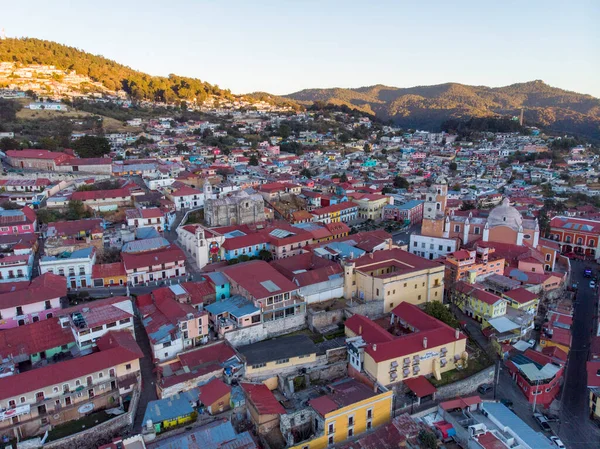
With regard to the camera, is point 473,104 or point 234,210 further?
point 473,104

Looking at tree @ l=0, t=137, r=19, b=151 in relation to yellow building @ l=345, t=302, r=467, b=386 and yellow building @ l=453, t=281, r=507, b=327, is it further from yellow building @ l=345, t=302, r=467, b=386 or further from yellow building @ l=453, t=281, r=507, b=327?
yellow building @ l=453, t=281, r=507, b=327

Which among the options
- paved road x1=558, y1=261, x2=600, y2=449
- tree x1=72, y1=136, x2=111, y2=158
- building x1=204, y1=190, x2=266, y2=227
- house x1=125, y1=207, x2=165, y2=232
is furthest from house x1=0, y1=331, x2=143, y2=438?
tree x1=72, y1=136, x2=111, y2=158

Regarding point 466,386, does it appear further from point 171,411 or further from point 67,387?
point 67,387

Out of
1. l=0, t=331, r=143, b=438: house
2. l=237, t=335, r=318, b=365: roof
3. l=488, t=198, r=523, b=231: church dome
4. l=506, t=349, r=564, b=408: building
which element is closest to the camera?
l=0, t=331, r=143, b=438: house

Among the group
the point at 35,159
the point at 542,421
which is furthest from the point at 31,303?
the point at 35,159

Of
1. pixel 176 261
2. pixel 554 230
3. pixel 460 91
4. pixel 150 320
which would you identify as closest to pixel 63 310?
pixel 150 320
